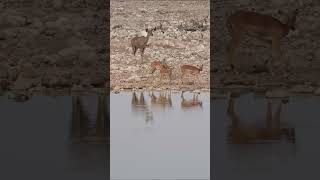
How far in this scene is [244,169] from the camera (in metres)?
6.08

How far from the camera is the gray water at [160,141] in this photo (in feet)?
20.2

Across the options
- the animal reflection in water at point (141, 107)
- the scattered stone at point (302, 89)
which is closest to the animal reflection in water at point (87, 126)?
the animal reflection in water at point (141, 107)

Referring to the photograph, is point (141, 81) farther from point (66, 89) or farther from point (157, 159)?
point (157, 159)

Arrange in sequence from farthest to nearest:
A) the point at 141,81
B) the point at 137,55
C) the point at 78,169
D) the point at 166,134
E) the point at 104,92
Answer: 1. the point at 137,55
2. the point at 141,81
3. the point at 104,92
4. the point at 166,134
5. the point at 78,169

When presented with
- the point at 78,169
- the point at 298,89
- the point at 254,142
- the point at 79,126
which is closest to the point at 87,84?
the point at 298,89

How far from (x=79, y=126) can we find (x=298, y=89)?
4.64m

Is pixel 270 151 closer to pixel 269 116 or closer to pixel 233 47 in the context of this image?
pixel 269 116

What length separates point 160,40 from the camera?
55.1 feet

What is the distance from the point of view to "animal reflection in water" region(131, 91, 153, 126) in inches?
349

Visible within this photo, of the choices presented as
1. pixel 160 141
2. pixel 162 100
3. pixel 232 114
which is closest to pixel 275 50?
pixel 162 100

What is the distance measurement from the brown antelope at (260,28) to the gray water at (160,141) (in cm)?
360

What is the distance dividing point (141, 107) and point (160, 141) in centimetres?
262

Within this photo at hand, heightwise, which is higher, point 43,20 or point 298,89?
point 43,20

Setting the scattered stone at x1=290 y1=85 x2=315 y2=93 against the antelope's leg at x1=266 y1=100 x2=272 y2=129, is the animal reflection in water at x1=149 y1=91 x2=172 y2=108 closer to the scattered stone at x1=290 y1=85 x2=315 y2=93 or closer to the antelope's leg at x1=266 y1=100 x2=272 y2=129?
the antelope's leg at x1=266 y1=100 x2=272 y2=129
